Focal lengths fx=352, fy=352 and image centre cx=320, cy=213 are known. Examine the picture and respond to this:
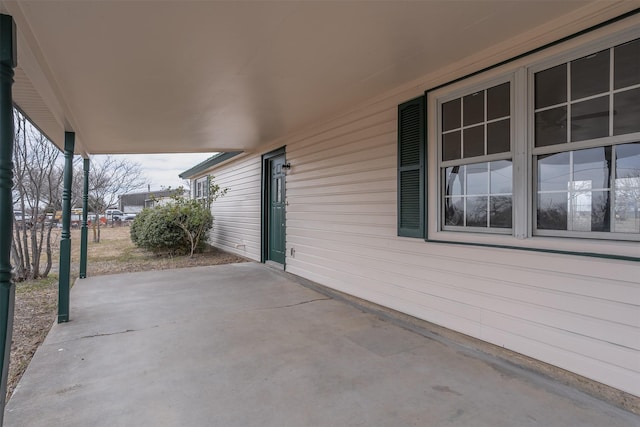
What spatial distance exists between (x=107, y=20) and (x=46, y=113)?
220 cm

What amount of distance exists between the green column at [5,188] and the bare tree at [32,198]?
4929 millimetres

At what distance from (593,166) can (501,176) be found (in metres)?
0.66

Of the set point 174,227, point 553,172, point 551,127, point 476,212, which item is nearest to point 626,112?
point 551,127

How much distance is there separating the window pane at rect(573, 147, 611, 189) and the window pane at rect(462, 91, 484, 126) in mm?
868

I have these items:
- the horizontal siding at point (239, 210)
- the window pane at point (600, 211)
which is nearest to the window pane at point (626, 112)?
the window pane at point (600, 211)

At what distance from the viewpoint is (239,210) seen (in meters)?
9.00

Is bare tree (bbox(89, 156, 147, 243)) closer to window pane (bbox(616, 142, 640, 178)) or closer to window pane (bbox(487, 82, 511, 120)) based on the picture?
window pane (bbox(487, 82, 511, 120))

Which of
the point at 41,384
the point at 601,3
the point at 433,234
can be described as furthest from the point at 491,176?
the point at 41,384

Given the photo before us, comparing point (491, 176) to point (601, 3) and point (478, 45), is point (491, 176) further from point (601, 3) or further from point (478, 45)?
point (601, 3)

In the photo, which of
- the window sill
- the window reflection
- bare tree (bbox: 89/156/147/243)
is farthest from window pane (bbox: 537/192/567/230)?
bare tree (bbox: 89/156/147/243)

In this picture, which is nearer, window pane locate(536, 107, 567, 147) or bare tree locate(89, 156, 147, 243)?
window pane locate(536, 107, 567, 147)

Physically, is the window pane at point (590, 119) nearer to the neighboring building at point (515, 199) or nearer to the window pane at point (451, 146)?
the neighboring building at point (515, 199)

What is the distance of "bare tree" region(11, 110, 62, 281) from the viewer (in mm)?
5828

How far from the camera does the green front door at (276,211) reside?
22.5ft
